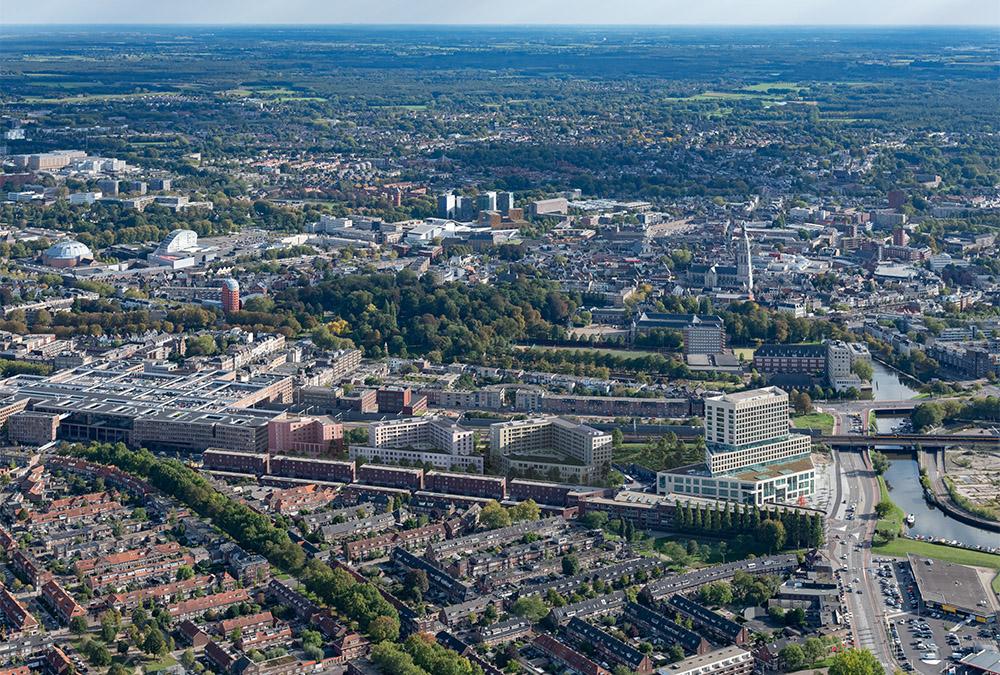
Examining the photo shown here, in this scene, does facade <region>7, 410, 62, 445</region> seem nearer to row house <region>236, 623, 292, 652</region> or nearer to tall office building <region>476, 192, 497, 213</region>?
row house <region>236, 623, 292, 652</region>

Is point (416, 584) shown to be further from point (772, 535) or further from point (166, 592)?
point (772, 535)

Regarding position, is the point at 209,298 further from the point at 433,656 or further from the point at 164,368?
the point at 433,656

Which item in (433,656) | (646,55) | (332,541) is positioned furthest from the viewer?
(646,55)

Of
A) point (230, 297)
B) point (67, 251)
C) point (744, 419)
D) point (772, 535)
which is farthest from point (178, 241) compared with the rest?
point (772, 535)

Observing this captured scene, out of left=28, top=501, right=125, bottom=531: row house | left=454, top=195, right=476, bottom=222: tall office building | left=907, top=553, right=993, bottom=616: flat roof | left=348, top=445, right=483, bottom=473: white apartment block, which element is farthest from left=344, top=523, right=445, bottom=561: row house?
left=454, top=195, right=476, bottom=222: tall office building

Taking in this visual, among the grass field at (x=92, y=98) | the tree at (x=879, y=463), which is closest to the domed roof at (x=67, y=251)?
the tree at (x=879, y=463)

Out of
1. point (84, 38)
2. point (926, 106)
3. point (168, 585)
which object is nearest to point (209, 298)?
point (168, 585)
